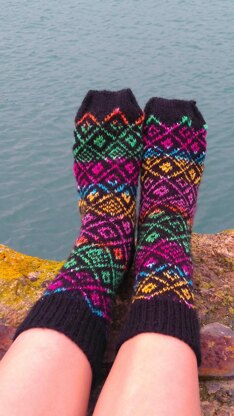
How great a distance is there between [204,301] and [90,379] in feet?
1.54

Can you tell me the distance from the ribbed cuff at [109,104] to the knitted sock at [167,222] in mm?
77

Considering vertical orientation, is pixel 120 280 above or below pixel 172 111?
below

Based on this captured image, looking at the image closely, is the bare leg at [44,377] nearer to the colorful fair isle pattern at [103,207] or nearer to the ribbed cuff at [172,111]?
the colorful fair isle pattern at [103,207]

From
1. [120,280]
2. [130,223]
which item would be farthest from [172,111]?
[120,280]

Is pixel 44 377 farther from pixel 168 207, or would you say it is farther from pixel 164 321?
pixel 168 207

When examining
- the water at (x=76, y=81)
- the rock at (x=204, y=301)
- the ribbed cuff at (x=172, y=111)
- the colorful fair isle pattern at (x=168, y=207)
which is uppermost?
the ribbed cuff at (x=172, y=111)

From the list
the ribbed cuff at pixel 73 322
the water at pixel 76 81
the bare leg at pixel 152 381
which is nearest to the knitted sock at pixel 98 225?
the ribbed cuff at pixel 73 322

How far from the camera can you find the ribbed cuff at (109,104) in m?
2.04

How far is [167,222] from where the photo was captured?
1.67 metres

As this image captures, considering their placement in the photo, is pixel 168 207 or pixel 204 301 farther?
pixel 168 207

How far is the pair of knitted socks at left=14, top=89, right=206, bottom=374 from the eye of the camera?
1201 mm

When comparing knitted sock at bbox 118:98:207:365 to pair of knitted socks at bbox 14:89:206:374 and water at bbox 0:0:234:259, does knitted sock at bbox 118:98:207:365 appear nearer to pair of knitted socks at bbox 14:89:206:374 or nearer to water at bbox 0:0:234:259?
pair of knitted socks at bbox 14:89:206:374

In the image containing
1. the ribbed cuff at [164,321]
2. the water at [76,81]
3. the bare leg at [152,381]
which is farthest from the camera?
the water at [76,81]

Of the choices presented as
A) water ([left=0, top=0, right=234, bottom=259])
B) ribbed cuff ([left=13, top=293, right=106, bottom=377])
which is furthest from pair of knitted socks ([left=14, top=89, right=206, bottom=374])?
water ([left=0, top=0, right=234, bottom=259])
